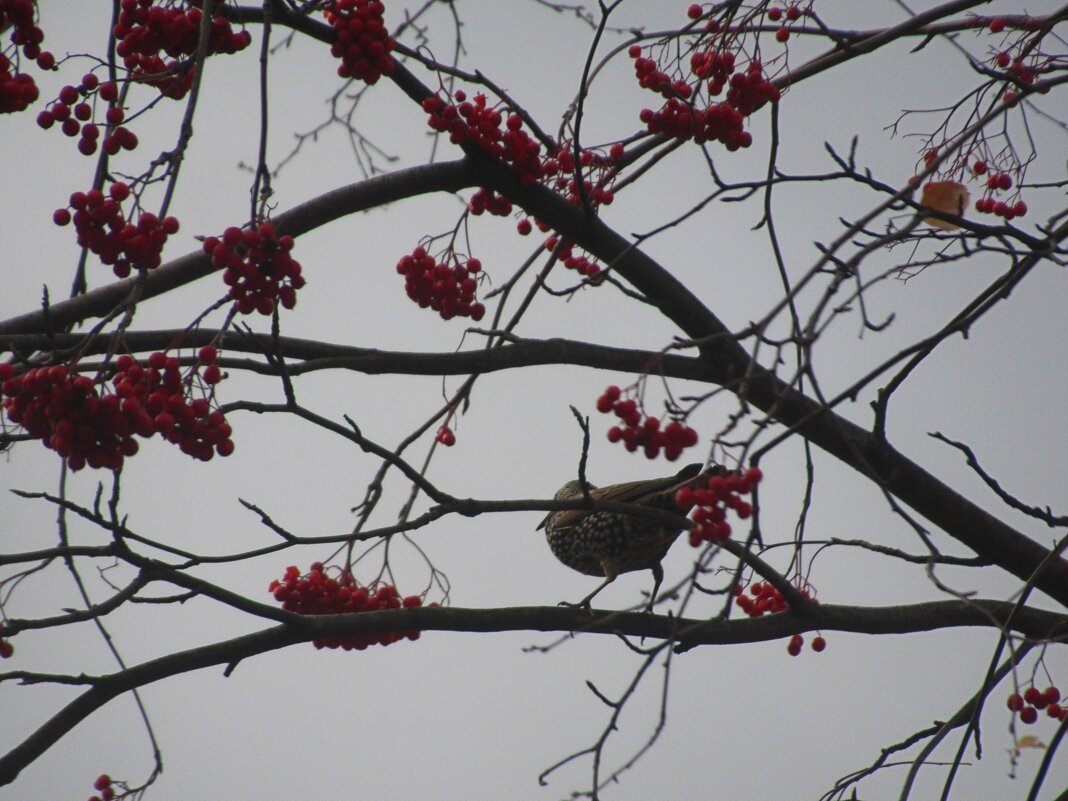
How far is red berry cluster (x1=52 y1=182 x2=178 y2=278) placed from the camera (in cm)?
189

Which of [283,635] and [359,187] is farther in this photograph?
[359,187]

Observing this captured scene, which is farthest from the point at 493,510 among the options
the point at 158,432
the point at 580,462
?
the point at 158,432

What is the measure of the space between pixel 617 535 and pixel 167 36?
8.58ft

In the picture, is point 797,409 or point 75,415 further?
point 797,409

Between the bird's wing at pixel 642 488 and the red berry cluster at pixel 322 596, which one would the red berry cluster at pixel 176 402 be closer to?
the red berry cluster at pixel 322 596

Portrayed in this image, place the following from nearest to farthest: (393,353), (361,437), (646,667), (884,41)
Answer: (646,667) → (361,437) → (393,353) → (884,41)

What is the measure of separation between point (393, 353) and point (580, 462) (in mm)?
587

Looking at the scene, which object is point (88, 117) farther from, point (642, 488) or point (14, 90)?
point (642, 488)

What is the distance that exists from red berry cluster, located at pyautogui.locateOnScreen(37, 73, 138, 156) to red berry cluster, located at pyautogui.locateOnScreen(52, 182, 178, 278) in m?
0.30

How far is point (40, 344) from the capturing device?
2277mm

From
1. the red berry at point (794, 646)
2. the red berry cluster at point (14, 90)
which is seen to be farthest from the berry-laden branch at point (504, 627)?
the red berry cluster at point (14, 90)

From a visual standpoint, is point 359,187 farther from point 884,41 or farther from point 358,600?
point 884,41

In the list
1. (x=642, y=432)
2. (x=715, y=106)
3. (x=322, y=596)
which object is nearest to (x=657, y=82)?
(x=715, y=106)

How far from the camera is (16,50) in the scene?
225 cm
